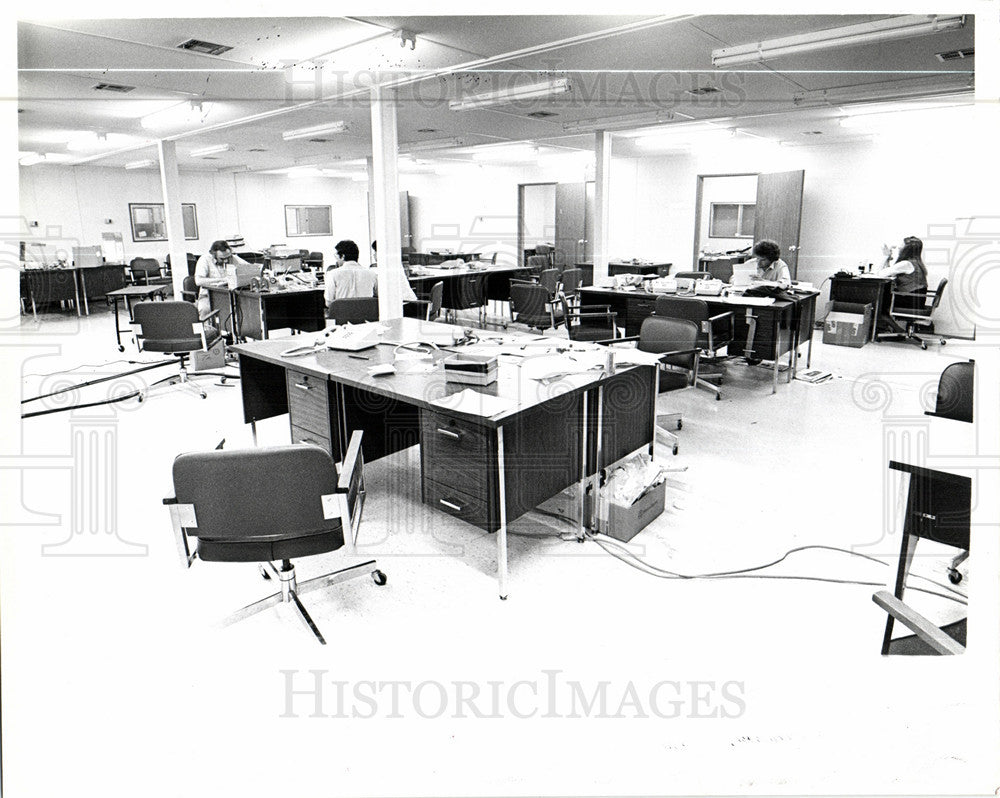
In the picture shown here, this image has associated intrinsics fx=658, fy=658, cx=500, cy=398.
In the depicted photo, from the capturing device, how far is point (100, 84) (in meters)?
6.10

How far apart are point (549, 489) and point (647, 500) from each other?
1.97 feet

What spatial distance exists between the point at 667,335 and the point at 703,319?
846mm

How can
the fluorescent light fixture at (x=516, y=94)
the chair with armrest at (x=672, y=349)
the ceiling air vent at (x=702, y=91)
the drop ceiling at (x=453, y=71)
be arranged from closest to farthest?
the drop ceiling at (x=453, y=71) → the chair with armrest at (x=672, y=349) → the fluorescent light fixture at (x=516, y=94) → the ceiling air vent at (x=702, y=91)

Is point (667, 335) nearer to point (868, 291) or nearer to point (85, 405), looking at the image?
point (85, 405)

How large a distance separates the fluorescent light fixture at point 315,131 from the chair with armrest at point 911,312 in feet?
22.8

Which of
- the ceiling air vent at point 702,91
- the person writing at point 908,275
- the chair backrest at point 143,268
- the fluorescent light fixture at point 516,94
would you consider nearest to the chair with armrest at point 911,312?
the person writing at point 908,275

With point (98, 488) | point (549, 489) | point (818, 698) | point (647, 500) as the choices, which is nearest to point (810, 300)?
point (647, 500)

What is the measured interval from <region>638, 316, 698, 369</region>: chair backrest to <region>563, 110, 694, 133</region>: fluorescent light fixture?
399 cm

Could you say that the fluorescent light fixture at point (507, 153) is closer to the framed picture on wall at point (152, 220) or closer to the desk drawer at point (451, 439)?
the framed picture on wall at point (152, 220)

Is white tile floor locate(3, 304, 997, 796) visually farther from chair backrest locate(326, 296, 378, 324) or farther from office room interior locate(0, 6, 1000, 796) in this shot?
chair backrest locate(326, 296, 378, 324)

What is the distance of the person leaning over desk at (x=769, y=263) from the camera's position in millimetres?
6199

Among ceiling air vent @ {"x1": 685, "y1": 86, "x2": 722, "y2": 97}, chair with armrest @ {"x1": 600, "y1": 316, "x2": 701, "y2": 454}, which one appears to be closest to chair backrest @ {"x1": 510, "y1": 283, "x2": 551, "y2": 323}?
ceiling air vent @ {"x1": 685, "y1": 86, "x2": 722, "y2": 97}

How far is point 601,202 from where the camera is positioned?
8492 millimetres

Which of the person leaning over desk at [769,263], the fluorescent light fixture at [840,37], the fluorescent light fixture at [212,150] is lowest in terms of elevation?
the person leaning over desk at [769,263]
